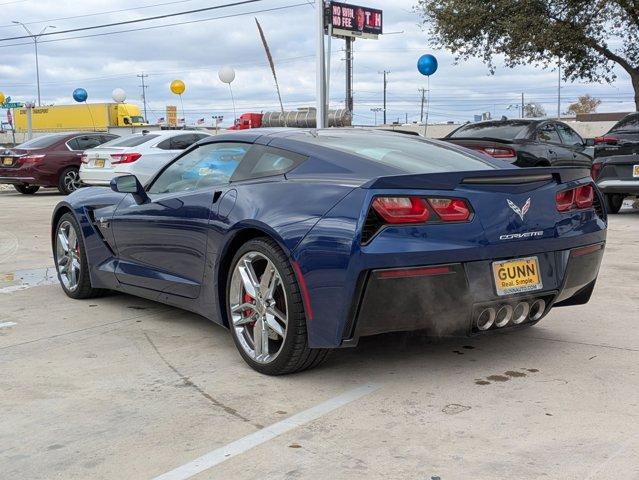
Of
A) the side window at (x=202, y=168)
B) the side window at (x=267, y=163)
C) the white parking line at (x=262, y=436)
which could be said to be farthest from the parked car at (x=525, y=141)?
the white parking line at (x=262, y=436)

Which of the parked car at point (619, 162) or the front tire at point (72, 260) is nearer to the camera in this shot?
the front tire at point (72, 260)

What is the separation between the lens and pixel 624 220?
36.7 feet

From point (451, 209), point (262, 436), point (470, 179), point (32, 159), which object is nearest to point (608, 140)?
point (470, 179)

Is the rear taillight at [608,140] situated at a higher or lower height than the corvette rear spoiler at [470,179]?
lower

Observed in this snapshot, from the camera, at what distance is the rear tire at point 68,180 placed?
17.9m

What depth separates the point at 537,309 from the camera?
A: 13.3ft

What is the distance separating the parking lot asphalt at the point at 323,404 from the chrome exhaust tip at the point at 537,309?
0.27 metres

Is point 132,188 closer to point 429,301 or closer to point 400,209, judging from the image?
point 400,209

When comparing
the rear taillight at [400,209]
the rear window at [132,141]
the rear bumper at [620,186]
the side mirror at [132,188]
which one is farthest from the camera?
the rear window at [132,141]

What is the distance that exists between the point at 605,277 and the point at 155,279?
390 cm

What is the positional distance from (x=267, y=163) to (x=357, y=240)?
110 centimetres

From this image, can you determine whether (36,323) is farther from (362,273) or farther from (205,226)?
(362,273)

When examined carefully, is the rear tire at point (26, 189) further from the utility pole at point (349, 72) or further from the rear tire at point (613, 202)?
the utility pole at point (349, 72)

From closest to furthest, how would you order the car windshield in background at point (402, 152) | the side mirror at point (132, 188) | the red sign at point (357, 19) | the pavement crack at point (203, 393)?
1. the pavement crack at point (203, 393)
2. the car windshield in background at point (402, 152)
3. the side mirror at point (132, 188)
4. the red sign at point (357, 19)
